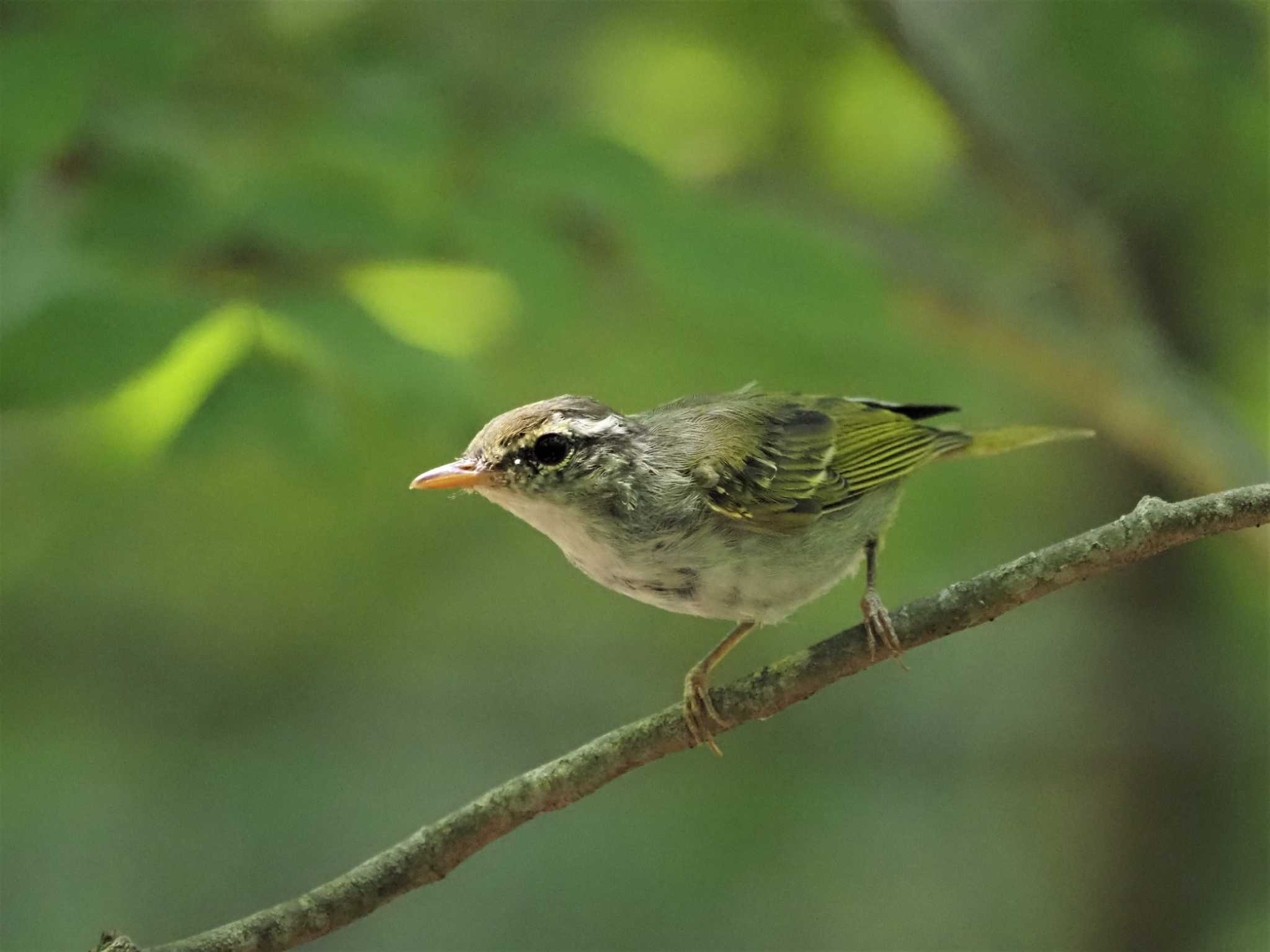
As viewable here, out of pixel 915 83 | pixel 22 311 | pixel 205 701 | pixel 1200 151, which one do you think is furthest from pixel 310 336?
pixel 205 701

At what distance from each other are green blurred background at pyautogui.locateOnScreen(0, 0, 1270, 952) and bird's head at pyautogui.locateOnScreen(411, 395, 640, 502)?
32 cm

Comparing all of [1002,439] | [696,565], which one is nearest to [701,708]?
[696,565]

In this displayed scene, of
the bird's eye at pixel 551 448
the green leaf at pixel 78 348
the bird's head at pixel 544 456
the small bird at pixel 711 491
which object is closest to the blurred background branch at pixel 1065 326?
the small bird at pixel 711 491

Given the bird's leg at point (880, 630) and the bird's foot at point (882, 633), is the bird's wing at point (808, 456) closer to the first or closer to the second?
the bird's leg at point (880, 630)

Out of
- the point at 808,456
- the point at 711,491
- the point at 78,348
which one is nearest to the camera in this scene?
the point at 78,348

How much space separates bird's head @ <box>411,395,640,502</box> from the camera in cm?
282

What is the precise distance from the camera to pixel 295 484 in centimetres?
496

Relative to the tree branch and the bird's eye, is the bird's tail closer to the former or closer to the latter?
the tree branch

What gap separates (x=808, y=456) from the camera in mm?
3732

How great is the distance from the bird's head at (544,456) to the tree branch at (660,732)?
0.63m

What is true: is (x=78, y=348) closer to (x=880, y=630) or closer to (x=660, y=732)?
(x=660, y=732)

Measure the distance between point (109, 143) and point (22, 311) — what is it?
0.86m

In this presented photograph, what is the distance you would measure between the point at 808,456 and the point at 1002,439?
67cm

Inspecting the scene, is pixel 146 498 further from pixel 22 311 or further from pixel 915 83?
pixel 915 83
